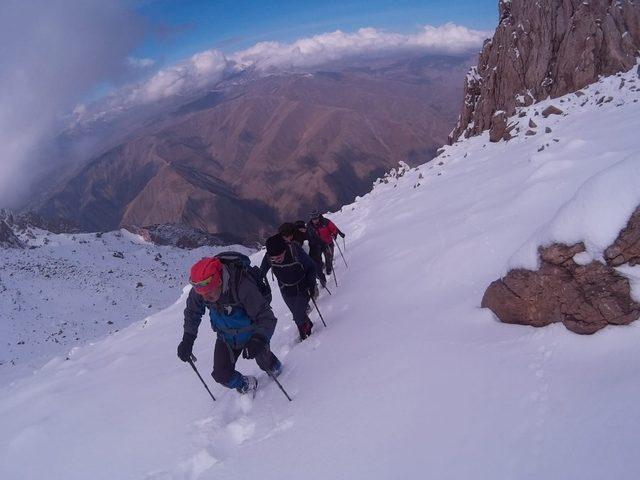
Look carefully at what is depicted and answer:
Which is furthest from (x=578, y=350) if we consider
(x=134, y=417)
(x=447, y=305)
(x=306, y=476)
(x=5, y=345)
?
(x=5, y=345)

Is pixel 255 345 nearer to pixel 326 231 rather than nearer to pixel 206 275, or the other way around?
pixel 206 275

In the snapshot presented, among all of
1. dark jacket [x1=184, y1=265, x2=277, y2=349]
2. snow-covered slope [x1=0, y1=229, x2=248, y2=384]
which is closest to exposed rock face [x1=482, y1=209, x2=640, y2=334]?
dark jacket [x1=184, y1=265, x2=277, y2=349]

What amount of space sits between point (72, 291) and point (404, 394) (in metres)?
36.6

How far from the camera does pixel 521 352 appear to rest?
484 cm

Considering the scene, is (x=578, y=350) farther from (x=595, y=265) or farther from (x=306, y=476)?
(x=306, y=476)

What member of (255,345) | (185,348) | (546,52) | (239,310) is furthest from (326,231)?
(546,52)

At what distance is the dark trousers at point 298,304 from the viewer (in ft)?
26.2

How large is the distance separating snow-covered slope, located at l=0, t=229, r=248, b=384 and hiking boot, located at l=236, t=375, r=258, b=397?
1880cm

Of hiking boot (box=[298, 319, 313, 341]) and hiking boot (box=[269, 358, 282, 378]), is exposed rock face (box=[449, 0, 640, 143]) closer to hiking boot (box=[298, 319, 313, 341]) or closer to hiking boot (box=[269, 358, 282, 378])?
hiking boot (box=[298, 319, 313, 341])

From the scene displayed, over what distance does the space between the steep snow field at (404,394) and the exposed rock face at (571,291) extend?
0.48ft

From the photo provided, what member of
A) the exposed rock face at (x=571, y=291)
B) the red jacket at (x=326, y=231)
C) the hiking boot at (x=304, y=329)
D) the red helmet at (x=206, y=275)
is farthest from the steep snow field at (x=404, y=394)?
the red helmet at (x=206, y=275)

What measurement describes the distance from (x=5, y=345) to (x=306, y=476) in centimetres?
2896

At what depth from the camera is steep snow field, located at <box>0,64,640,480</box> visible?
3.77m

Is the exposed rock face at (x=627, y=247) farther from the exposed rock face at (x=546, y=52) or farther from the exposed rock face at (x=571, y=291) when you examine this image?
the exposed rock face at (x=546, y=52)
